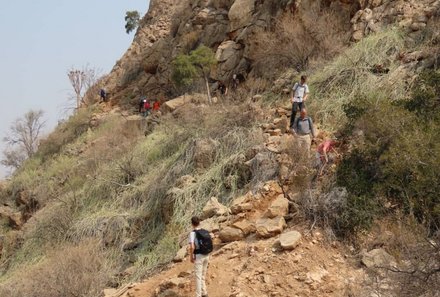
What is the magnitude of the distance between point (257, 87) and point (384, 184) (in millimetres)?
8801

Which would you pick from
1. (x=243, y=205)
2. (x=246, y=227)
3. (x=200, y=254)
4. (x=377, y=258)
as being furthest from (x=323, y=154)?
(x=200, y=254)

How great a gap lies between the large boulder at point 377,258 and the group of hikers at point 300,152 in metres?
2.00

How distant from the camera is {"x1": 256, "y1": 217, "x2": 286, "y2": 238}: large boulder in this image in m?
8.17

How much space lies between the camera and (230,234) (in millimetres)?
8578

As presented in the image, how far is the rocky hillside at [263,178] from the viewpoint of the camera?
24.5 feet

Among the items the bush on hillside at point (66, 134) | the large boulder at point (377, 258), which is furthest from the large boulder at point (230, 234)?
→ the bush on hillside at point (66, 134)

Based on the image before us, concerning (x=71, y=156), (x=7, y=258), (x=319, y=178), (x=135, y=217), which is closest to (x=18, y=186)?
(x=71, y=156)

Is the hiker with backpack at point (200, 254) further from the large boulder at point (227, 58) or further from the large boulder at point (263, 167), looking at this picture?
the large boulder at point (227, 58)

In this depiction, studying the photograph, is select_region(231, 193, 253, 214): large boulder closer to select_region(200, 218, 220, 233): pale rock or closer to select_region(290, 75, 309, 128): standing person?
select_region(200, 218, 220, 233): pale rock

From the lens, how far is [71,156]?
2111cm

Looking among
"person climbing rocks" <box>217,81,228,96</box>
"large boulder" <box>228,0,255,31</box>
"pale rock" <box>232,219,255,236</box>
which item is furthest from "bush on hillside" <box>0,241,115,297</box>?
"large boulder" <box>228,0,255,31</box>

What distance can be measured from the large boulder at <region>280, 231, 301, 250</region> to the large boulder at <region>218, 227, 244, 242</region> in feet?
2.82

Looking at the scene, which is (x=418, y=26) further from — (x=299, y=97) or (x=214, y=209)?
(x=214, y=209)

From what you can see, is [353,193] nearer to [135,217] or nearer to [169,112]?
[135,217]
